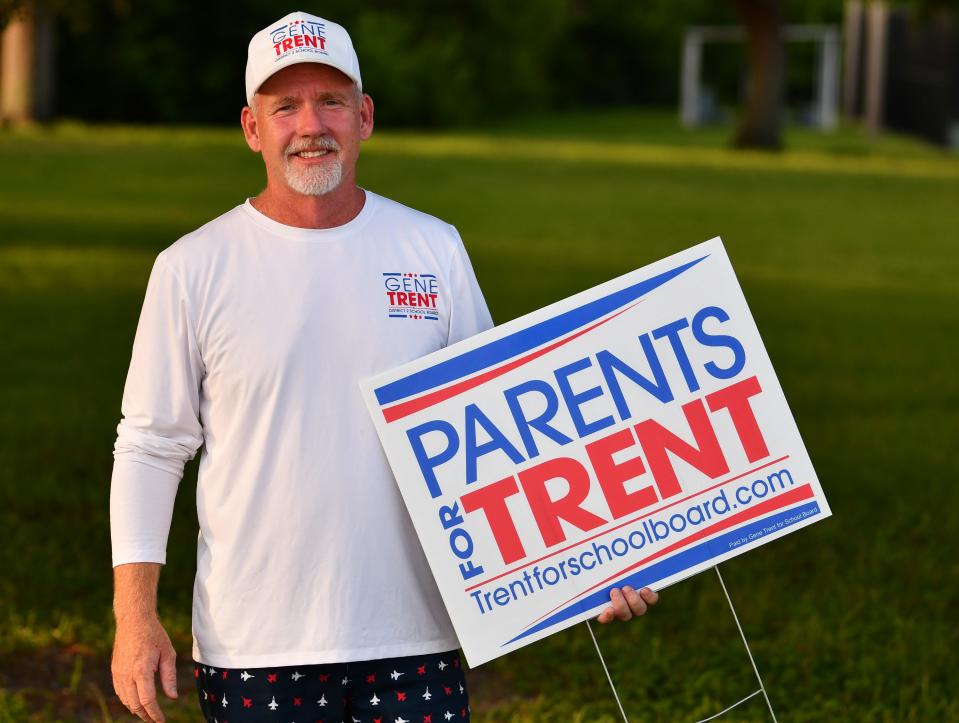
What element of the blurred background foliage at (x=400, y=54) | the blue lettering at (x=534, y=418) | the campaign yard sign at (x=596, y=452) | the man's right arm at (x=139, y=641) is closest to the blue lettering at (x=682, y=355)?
the campaign yard sign at (x=596, y=452)

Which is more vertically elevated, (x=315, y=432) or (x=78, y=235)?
(x=315, y=432)

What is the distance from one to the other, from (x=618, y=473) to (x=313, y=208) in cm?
82

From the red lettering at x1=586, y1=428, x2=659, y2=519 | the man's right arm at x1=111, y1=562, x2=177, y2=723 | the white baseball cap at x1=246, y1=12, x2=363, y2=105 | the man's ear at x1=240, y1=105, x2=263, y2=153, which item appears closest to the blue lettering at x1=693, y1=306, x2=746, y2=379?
the red lettering at x1=586, y1=428, x2=659, y2=519

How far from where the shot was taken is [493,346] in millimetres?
3465

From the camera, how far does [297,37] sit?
3.35 metres

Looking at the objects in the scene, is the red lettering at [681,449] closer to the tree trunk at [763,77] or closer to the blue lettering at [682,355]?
the blue lettering at [682,355]

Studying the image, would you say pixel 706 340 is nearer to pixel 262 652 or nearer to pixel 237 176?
pixel 262 652

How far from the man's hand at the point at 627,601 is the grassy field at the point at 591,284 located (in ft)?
7.94

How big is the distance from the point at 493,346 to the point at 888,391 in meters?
9.09

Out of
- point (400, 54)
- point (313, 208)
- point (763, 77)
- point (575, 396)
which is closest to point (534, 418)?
point (575, 396)

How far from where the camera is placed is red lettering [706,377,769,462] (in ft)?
11.8

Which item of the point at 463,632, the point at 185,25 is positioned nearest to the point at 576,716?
the point at 463,632

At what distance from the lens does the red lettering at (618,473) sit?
3549mm

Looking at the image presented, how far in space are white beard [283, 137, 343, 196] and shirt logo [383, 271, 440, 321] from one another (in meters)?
0.20
